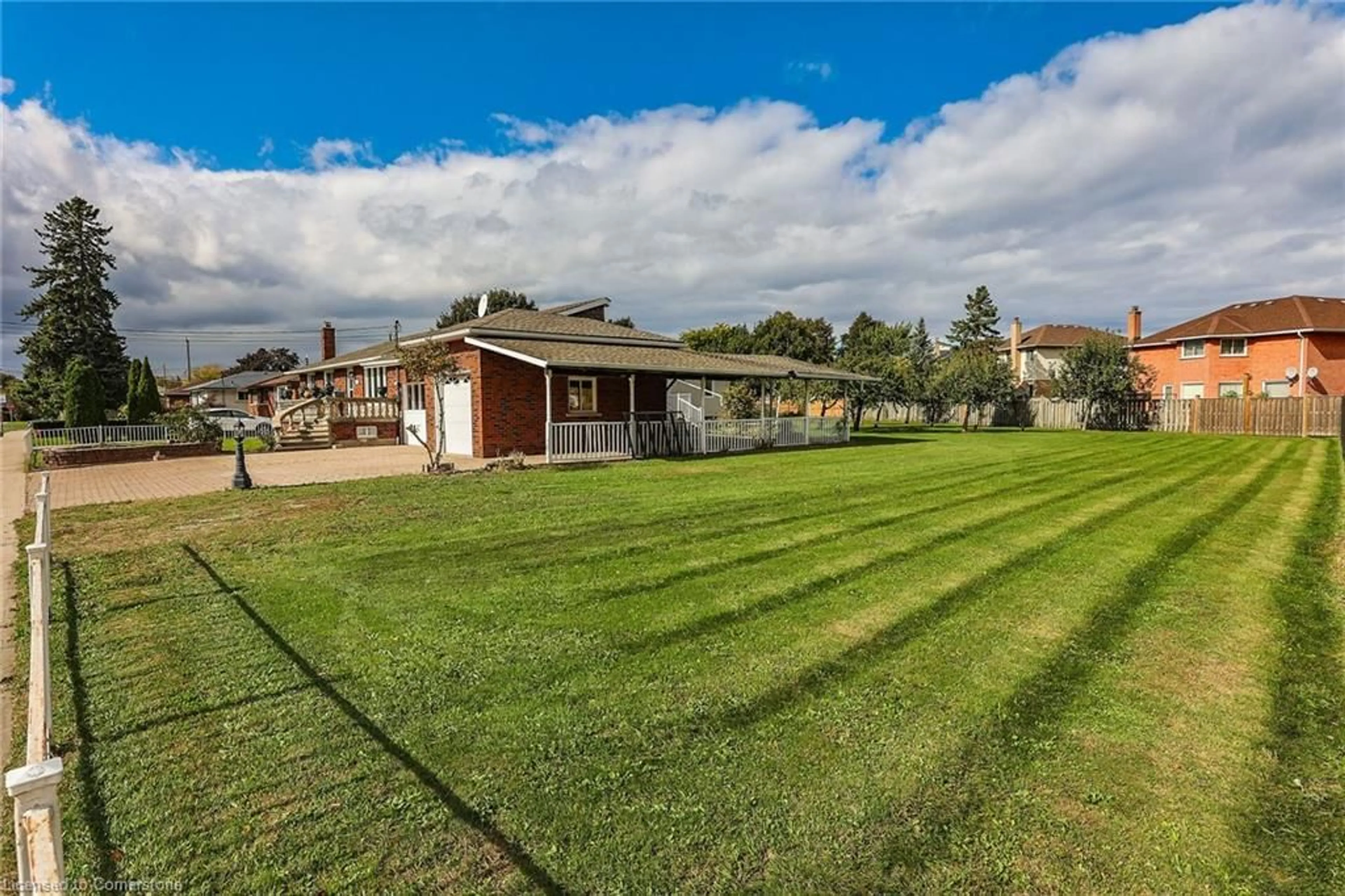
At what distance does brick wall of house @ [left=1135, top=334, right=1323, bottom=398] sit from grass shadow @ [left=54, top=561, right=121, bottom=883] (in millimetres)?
42741

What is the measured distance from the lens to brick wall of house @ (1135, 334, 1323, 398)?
1260 inches

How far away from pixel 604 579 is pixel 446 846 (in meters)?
3.74

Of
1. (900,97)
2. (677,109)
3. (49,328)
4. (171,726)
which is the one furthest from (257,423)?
(171,726)

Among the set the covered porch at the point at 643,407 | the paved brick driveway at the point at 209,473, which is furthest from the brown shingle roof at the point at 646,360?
the paved brick driveway at the point at 209,473

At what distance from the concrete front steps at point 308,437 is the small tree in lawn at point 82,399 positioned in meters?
7.70

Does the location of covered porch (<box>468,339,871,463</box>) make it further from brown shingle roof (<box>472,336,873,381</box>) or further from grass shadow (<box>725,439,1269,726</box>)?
grass shadow (<box>725,439,1269,726</box>)

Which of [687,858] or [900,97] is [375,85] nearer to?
[900,97]

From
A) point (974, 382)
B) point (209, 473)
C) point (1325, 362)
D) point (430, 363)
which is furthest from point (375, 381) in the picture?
point (1325, 362)

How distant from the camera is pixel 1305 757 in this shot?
338 centimetres

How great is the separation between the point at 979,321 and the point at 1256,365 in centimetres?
2858

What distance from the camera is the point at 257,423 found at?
30609mm

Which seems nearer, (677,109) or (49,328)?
(677,109)

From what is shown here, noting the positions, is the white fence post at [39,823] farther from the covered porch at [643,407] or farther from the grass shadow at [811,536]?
the covered porch at [643,407]

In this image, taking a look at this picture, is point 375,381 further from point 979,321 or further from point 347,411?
point 979,321
